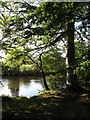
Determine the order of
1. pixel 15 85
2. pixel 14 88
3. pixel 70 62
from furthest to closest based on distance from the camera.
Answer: pixel 15 85 < pixel 14 88 < pixel 70 62

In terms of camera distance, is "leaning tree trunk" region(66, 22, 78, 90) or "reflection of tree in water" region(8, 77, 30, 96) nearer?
"leaning tree trunk" region(66, 22, 78, 90)

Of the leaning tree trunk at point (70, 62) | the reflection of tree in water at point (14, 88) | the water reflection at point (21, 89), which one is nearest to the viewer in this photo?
the leaning tree trunk at point (70, 62)

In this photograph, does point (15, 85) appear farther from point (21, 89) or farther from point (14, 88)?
point (21, 89)

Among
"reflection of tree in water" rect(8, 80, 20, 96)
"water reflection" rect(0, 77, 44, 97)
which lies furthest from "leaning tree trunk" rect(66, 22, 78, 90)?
"reflection of tree in water" rect(8, 80, 20, 96)

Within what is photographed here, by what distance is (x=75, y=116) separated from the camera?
1875mm

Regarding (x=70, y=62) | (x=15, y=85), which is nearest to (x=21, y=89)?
(x=15, y=85)

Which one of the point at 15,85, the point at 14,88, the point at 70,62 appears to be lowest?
the point at 14,88

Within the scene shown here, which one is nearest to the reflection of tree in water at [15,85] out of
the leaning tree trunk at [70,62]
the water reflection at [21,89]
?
the water reflection at [21,89]

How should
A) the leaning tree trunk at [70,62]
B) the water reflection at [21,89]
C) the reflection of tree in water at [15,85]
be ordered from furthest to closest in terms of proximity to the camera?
the reflection of tree in water at [15,85], the water reflection at [21,89], the leaning tree trunk at [70,62]

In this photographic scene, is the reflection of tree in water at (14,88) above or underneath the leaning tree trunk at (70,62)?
underneath

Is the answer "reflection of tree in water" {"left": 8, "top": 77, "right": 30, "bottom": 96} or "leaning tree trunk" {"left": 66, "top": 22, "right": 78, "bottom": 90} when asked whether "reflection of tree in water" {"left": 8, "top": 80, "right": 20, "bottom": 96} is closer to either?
"reflection of tree in water" {"left": 8, "top": 77, "right": 30, "bottom": 96}

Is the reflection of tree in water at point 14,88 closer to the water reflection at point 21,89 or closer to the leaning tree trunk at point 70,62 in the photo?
the water reflection at point 21,89

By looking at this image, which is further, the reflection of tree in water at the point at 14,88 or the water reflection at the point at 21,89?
the reflection of tree in water at the point at 14,88

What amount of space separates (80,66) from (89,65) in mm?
399
